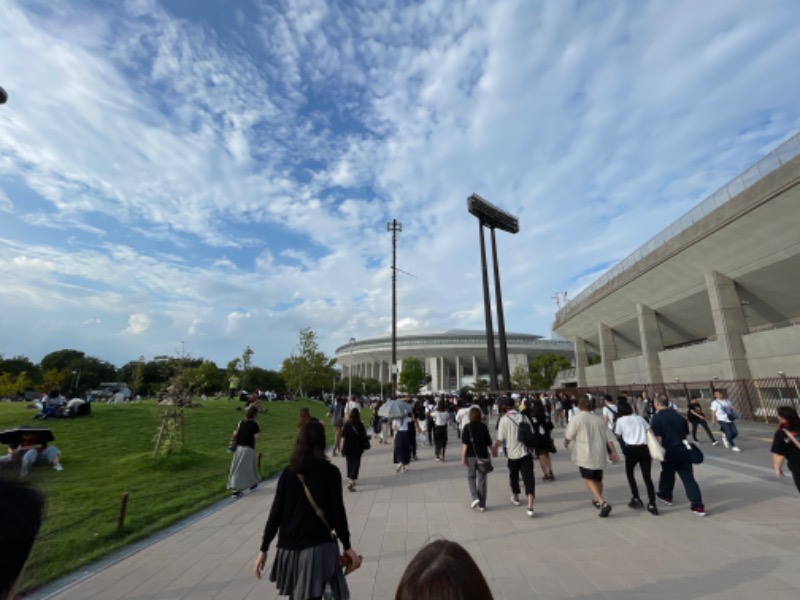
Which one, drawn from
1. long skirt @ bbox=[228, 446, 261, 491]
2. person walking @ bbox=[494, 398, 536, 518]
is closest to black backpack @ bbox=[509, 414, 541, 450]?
person walking @ bbox=[494, 398, 536, 518]

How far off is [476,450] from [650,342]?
32.9m

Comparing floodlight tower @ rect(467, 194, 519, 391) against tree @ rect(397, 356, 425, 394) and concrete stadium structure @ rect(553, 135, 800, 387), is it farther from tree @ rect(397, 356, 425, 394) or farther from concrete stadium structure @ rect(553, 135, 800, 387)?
tree @ rect(397, 356, 425, 394)

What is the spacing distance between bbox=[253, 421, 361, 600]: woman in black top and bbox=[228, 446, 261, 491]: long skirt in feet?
20.4

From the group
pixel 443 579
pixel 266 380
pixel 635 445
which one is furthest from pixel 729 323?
pixel 266 380

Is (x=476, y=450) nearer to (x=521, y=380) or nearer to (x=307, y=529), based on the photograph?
(x=307, y=529)

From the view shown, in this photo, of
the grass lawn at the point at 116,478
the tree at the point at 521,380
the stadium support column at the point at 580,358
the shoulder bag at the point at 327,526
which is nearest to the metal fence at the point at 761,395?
the grass lawn at the point at 116,478

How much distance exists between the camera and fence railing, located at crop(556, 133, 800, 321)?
1834 centimetres

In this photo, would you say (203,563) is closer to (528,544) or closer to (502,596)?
(502,596)

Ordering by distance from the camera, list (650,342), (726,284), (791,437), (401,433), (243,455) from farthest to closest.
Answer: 1. (650,342)
2. (726,284)
3. (401,433)
4. (243,455)
5. (791,437)

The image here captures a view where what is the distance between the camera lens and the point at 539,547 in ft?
17.5

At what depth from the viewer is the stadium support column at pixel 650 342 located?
32812 millimetres

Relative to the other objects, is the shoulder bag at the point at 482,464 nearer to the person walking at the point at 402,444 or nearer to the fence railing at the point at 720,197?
the person walking at the point at 402,444

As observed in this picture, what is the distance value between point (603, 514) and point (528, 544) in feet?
6.19

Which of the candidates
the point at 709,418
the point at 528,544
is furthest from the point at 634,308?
the point at 528,544
